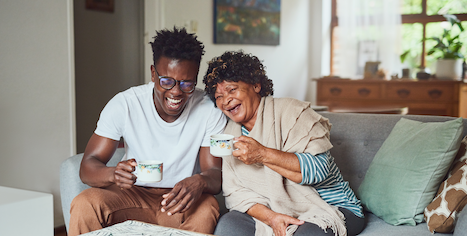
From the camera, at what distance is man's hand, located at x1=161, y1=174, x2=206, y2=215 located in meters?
1.59

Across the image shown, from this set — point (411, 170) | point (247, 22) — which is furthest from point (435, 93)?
point (411, 170)

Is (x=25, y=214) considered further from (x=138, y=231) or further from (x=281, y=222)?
(x=281, y=222)

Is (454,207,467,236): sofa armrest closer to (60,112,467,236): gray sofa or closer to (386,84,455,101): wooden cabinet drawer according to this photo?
(60,112,467,236): gray sofa

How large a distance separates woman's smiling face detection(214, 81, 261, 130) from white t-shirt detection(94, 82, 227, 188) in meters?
0.11

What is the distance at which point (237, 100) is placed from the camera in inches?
67.7

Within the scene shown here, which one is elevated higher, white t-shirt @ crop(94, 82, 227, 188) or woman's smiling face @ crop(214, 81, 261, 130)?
woman's smiling face @ crop(214, 81, 261, 130)

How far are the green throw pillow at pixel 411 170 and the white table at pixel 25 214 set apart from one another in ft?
4.01

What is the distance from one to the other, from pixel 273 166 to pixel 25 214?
83 centimetres

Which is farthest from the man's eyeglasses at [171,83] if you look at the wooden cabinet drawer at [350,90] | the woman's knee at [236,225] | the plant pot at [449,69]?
the plant pot at [449,69]

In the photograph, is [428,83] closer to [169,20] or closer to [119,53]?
[169,20]

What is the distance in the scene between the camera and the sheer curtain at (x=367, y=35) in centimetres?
534

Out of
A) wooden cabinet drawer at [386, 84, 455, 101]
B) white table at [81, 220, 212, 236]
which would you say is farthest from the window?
white table at [81, 220, 212, 236]

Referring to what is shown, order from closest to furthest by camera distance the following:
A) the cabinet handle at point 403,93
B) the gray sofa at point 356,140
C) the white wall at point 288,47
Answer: the gray sofa at point 356,140, the white wall at point 288,47, the cabinet handle at point 403,93

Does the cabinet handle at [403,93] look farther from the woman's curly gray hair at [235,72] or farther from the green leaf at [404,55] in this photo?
the woman's curly gray hair at [235,72]
